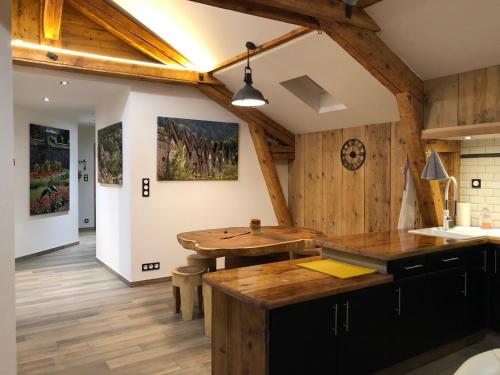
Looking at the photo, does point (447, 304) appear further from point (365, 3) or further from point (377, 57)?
point (365, 3)

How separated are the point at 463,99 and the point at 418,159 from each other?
2.14 ft

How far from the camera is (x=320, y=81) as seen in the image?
4.22 metres

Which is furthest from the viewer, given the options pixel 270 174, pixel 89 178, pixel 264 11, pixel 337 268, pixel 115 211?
pixel 89 178

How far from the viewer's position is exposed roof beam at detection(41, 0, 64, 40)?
12.6ft

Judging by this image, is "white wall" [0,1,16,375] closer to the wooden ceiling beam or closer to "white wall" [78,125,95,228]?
the wooden ceiling beam

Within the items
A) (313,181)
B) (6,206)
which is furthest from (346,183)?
(6,206)

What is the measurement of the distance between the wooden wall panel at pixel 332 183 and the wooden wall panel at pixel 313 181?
0.08 metres

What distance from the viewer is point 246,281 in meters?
2.33

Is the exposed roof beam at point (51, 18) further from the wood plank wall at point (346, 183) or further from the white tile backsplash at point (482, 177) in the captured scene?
the white tile backsplash at point (482, 177)

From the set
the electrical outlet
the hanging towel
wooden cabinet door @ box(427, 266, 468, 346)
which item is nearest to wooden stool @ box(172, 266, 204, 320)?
the electrical outlet

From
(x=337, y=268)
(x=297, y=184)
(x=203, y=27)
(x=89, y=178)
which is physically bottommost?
(x=337, y=268)

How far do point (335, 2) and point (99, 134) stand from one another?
13.5 ft

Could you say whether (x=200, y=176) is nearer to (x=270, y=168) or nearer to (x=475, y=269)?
(x=270, y=168)

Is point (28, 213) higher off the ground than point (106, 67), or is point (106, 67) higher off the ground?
point (106, 67)
